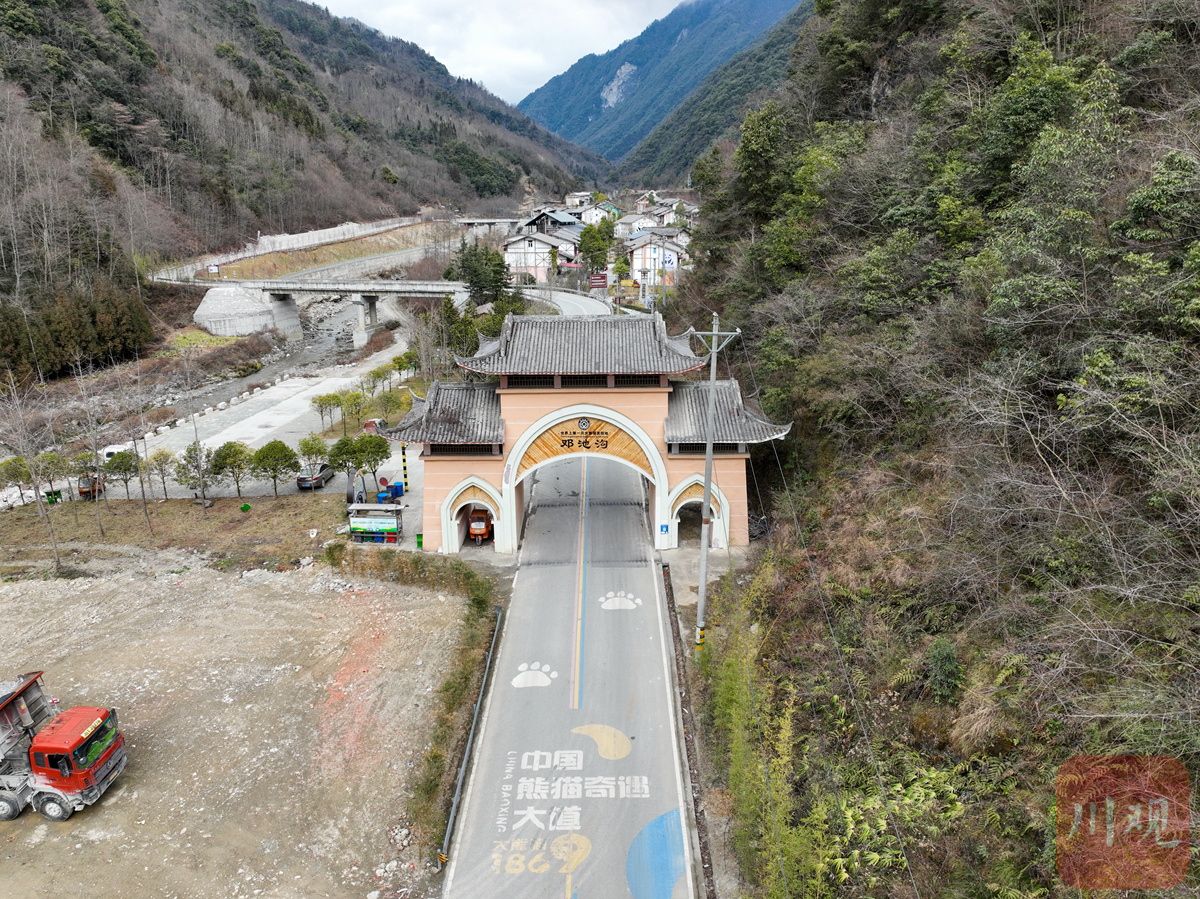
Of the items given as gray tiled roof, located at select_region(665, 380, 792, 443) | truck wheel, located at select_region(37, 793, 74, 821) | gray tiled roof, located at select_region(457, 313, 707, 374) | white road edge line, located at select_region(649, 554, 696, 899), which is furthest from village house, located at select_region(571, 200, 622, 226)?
truck wheel, located at select_region(37, 793, 74, 821)

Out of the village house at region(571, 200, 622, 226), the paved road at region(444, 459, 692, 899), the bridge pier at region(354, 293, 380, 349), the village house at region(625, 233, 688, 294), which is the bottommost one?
the paved road at region(444, 459, 692, 899)

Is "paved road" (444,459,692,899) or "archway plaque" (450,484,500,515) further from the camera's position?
"archway plaque" (450,484,500,515)

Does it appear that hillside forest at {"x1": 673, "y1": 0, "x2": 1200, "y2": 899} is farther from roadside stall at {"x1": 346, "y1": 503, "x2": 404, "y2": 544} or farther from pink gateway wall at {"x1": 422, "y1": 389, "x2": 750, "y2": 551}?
roadside stall at {"x1": 346, "y1": 503, "x2": 404, "y2": 544}

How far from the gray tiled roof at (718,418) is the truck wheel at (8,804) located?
1738cm

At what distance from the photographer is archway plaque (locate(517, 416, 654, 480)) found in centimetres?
2214

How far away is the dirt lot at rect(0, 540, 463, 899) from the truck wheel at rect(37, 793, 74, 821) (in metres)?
0.17

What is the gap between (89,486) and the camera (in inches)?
1145

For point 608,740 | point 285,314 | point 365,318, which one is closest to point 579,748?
point 608,740

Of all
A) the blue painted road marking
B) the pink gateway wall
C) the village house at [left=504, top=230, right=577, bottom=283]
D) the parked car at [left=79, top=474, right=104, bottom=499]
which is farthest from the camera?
the village house at [left=504, top=230, right=577, bottom=283]

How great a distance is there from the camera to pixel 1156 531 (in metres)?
10.1

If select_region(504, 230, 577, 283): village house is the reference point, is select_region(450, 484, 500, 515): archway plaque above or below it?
below

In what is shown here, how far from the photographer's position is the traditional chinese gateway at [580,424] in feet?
71.1

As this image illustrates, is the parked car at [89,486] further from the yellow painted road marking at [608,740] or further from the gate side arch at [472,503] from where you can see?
the yellow painted road marking at [608,740]

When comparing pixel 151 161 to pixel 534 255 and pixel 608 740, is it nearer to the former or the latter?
pixel 534 255
